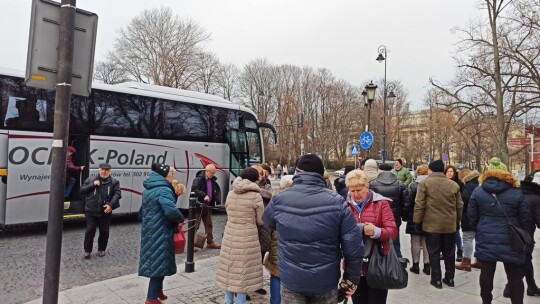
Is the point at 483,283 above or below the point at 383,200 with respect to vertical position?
below

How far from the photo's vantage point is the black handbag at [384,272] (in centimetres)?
346

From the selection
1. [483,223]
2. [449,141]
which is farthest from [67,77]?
[449,141]

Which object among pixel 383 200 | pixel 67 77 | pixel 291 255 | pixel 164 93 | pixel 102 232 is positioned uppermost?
pixel 164 93

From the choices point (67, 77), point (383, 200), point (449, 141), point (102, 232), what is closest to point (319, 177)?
point (383, 200)

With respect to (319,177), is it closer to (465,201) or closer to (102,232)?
(465,201)

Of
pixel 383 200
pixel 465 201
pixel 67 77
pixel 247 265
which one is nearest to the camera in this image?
pixel 67 77

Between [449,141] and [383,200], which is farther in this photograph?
[449,141]

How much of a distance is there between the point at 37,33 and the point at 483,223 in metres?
4.92

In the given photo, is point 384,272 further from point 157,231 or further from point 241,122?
point 241,122

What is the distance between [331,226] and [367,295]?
1321 mm

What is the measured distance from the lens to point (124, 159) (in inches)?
424

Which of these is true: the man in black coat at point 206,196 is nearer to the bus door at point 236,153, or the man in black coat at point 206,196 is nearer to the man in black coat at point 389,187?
the man in black coat at point 389,187

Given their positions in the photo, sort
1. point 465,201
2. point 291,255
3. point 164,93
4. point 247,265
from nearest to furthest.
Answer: point 291,255 < point 247,265 < point 465,201 < point 164,93

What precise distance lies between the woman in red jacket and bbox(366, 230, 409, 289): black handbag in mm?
57
